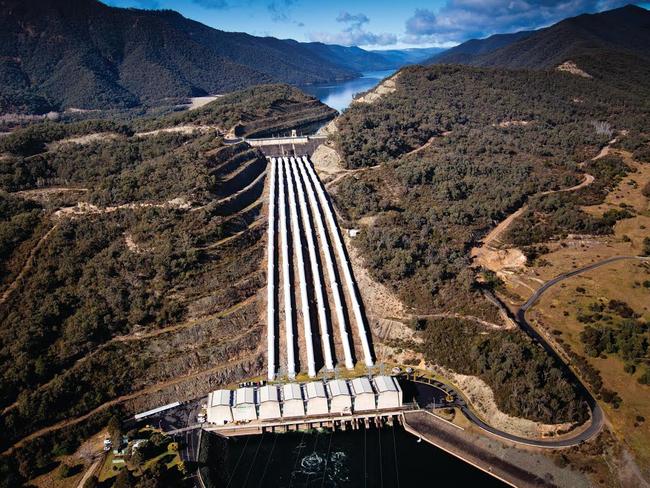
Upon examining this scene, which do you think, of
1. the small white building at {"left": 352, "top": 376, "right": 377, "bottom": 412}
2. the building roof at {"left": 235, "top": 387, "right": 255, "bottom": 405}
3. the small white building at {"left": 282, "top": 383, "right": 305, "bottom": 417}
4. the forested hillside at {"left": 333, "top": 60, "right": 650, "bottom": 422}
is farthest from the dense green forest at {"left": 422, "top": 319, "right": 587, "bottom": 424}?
the building roof at {"left": 235, "top": 387, "right": 255, "bottom": 405}

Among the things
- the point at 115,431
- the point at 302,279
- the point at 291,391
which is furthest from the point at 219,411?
the point at 302,279

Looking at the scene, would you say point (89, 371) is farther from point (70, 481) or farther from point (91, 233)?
point (91, 233)

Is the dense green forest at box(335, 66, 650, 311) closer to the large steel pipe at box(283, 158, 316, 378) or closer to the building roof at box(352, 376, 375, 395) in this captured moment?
the large steel pipe at box(283, 158, 316, 378)

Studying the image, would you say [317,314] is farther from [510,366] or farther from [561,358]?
[561,358]

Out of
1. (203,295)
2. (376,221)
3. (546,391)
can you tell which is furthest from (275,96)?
(546,391)

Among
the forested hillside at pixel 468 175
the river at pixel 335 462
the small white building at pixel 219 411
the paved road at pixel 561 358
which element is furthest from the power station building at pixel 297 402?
the paved road at pixel 561 358

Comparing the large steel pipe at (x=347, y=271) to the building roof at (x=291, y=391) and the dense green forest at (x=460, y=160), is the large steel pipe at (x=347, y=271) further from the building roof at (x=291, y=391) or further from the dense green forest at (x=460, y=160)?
the building roof at (x=291, y=391)
